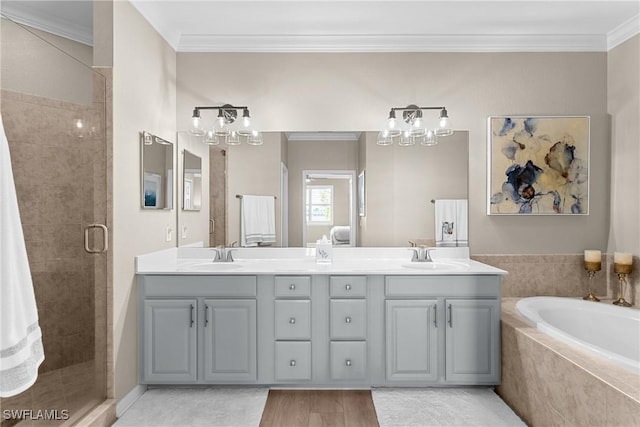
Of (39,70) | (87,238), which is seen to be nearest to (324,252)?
(87,238)

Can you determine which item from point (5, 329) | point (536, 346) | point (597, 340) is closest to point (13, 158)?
point (5, 329)

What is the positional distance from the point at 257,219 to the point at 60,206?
1.38 metres

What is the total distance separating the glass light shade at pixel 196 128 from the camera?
3093mm

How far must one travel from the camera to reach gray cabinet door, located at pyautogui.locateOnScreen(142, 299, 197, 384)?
8.52ft

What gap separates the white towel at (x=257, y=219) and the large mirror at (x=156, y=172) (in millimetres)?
560

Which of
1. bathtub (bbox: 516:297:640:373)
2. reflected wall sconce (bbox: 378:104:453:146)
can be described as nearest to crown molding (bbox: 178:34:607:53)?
reflected wall sconce (bbox: 378:104:453:146)

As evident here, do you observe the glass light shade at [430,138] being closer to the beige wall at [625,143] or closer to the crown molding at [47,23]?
the beige wall at [625,143]

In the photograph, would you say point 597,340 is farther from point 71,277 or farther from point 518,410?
point 71,277

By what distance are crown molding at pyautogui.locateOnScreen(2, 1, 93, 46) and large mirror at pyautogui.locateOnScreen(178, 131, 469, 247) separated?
961mm

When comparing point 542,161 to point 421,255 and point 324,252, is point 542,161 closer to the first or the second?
point 421,255

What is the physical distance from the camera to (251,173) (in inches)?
126

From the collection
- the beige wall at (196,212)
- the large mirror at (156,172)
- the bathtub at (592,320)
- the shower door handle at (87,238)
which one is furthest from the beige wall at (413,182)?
the shower door handle at (87,238)

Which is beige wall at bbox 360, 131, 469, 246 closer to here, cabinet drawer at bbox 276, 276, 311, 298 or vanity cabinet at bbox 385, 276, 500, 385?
vanity cabinet at bbox 385, 276, 500, 385

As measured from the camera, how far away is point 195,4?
2.71 m
